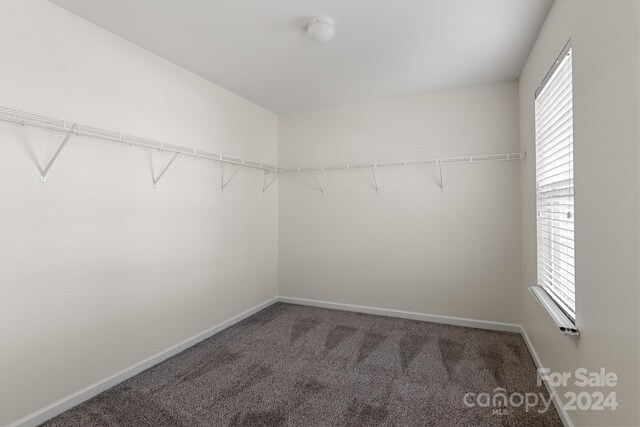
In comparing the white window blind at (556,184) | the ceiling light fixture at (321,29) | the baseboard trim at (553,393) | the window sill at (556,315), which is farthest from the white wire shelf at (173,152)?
the baseboard trim at (553,393)

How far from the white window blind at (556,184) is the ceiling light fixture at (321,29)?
136 centimetres

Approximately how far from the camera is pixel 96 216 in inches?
82.6

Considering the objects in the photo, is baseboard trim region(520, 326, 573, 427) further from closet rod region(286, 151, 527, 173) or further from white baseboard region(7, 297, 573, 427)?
closet rod region(286, 151, 527, 173)

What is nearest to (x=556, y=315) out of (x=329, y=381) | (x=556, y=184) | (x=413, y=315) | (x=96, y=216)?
(x=556, y=184)

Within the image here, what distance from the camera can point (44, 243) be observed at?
1.84m

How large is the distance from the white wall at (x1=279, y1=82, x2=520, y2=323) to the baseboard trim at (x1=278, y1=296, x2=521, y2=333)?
0.05 m

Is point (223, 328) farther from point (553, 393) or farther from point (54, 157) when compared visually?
point (553, 393)

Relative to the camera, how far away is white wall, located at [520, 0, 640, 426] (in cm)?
105

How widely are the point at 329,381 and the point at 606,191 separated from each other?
1934 millimetres

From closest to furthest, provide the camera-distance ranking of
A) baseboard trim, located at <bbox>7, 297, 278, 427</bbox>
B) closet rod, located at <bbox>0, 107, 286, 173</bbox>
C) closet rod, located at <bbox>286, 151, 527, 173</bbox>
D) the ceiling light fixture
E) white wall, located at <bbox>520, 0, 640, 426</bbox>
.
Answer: white wall, located at <bbox>520, 0, 640, 426</bbox> → closet rod, located at <bbox>0, 107, 286, 173</bbox> → baseboard trim, located at <bbox>7, 297, 278, 427</bbox> → the ceiling light fixture → closet rod, located at <bbox>286, 151, 527, 173</bbox>

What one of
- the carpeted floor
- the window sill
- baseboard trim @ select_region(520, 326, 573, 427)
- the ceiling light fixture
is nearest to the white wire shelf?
the window sill

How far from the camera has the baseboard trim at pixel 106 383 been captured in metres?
1.78

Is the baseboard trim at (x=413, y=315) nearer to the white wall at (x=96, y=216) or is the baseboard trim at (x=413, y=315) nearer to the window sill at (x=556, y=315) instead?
the window sill at (x=556, y=315)

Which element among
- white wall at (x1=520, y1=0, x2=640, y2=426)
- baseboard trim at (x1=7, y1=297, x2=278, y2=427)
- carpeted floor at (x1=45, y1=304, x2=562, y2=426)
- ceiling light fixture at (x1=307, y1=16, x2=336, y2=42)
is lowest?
carpeted floor at (x1=45, y1=304, x2=562, y2=426)
